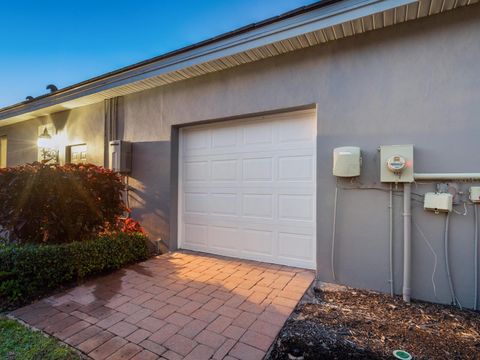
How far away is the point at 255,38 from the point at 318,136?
160 cm

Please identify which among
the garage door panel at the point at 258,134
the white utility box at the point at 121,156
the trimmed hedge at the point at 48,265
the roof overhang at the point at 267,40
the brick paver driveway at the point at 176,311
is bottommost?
the brick paver driveway at the point at 176,311

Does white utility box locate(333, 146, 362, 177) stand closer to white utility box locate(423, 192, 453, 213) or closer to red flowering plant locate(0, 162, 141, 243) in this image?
white utility box locate(423, 192, 453, 213)

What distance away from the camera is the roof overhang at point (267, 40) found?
2807 millimetres

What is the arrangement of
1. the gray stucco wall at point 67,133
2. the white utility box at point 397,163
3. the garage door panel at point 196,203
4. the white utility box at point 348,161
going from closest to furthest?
the white utility box at point 397,163, the white utility box at point 348,161, the garage door panel at point 196,203, the gray stucco wall at point 67,133

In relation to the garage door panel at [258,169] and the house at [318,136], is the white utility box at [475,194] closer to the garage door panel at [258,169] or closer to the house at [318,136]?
the house at [318,136]

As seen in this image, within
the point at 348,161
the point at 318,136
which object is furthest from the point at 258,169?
the point at 348,161

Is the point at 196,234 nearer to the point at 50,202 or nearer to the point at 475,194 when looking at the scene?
the point at 50,202

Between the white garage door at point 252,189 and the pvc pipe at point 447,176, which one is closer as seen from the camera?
the pvc pipe at point 447,176

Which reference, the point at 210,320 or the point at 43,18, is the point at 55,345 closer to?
→ the point at 210,320

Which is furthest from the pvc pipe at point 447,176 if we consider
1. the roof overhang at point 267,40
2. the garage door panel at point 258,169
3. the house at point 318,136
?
the garage door panel at point 258,169

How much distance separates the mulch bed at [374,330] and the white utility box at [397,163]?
143 centimetres

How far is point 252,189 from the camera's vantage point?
426 centimetres

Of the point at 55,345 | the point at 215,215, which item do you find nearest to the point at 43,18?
the point at 215,215

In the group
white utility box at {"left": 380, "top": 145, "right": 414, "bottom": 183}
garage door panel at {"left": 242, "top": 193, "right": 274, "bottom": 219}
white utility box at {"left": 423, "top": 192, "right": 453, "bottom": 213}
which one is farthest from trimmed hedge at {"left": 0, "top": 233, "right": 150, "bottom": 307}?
white utility box at {"left": 423, "top": 192, "right": 453, "bottom": 213}
